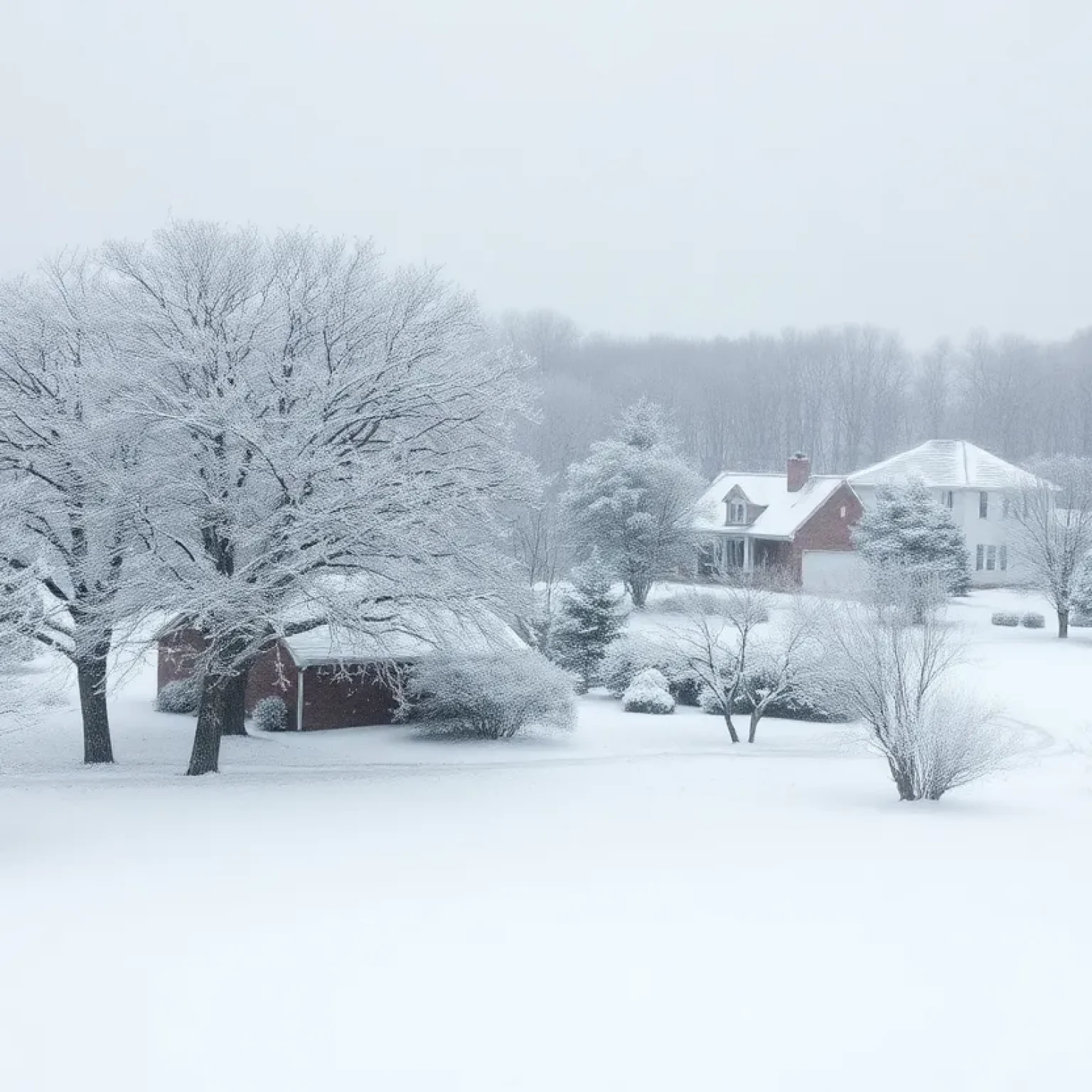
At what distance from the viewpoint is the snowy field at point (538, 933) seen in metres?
9.02

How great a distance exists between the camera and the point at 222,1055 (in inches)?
352

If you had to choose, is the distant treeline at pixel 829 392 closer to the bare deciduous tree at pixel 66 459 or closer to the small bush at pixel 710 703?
the small bush at pixel 710 703

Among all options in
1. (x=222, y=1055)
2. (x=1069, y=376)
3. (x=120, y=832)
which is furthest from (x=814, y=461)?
(x=222, y=1055)

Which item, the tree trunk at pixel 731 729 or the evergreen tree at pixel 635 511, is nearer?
the tree trunk at pixel 731 729

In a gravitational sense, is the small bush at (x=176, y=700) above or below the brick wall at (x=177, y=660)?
below

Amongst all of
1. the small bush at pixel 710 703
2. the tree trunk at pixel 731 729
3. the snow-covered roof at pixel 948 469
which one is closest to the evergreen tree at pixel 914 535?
the snow-covered roof at pixel 948 469

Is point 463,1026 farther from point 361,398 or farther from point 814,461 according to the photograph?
point 814,461

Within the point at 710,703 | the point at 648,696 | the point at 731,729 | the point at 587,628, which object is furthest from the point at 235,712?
Result: the point at 587,628

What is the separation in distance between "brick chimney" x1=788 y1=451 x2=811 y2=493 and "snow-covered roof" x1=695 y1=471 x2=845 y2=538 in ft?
0.57

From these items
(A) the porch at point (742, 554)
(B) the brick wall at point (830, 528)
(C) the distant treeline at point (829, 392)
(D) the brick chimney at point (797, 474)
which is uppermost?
(C) the distant treeline at point (829, 392)

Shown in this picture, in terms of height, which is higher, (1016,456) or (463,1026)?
(1016,456)

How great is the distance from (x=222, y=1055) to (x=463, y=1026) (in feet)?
5.87

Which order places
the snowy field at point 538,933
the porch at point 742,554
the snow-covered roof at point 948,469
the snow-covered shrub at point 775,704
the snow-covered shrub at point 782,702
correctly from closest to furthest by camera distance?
the snowy field at point 538,933 < the snow-covered shrub at point 782,702 < the snow-covered shrub at point 775,704 < the porch at point 742,554 < the snow-covered roof at point 948,469

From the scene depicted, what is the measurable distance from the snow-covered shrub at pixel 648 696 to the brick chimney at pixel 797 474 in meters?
22.9
